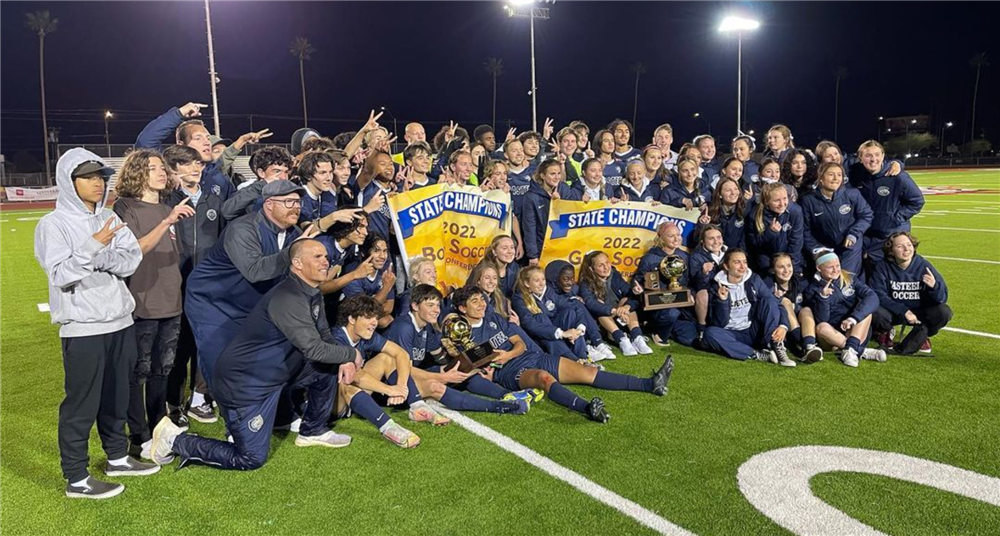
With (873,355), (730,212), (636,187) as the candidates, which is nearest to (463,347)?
(636,187)

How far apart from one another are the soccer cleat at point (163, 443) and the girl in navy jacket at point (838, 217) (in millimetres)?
6050

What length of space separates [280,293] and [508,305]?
277 centimetres

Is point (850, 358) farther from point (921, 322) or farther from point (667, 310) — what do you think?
point (667, 310)

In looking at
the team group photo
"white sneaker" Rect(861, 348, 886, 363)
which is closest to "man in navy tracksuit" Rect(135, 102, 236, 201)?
the team group photo

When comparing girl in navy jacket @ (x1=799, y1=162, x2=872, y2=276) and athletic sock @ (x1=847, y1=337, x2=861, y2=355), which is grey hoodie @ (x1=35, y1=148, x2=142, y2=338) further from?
girl in navy jacket @ (x1=799, y1=162, x2=872, y2=276)

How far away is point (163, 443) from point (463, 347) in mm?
2313

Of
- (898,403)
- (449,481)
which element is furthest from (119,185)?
(898,403)

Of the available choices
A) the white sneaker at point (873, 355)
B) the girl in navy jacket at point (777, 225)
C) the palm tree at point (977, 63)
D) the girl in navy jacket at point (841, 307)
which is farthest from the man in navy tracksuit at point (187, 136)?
the palm tree at point (977, 63)

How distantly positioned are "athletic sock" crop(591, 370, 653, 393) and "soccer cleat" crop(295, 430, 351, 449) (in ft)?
7.02

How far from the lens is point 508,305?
638 centimetres

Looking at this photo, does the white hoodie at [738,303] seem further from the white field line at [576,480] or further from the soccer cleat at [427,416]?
the soccer cleat at [427,416]

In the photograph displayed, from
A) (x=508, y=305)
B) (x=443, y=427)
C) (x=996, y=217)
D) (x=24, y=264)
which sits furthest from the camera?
(x=996, y=217)

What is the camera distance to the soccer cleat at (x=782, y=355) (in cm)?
628

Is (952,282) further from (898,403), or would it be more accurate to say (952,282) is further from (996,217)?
(996,217)
